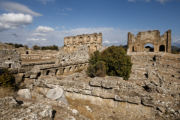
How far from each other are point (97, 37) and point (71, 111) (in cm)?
2293

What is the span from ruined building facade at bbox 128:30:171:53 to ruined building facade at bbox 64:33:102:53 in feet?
26.3

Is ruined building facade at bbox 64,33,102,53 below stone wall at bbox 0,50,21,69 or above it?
above

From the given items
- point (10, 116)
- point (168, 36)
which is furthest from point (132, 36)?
point (10, 116)

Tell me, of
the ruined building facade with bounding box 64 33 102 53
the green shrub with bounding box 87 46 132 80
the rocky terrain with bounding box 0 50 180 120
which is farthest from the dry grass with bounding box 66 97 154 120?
the ruined building facade with bounding box 64 33 102 53

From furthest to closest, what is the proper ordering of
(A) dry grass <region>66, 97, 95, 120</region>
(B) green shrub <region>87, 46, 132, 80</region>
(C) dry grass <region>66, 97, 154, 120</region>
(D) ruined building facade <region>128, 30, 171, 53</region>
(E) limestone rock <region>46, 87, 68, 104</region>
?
(D) ruined building facade <region>128, 30, 171, 53</region>, (B) green shrub <region>87, 46, 132, 80</region>, (E) limestone rock <region>46, 87, 68, 104</region>, (A) dry grass <region>66, 97, 95, 120</region>, (C) dry grass <region>66, 97, 154, 120</region>

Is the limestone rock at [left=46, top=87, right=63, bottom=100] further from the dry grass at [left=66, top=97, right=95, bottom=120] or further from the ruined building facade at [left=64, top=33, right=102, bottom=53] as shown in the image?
the ruined building facade at [left=64, top=33, right=102, bottom=53]

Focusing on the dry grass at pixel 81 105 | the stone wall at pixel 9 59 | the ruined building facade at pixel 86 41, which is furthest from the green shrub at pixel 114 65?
the ruined building facade at pixel 86 41

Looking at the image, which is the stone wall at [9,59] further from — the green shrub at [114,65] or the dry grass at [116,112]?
the dry grass at [116,112]

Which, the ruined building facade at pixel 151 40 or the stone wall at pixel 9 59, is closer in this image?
the stone wall at pixel 9 59

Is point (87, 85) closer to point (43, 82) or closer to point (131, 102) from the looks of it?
point (131, 102)

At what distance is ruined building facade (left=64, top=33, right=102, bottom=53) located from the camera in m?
26.4

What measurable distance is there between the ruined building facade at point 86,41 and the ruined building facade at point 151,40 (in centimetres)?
802

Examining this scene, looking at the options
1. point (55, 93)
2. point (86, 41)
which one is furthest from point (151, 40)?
point (55, 93)

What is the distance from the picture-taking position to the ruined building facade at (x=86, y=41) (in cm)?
2639
